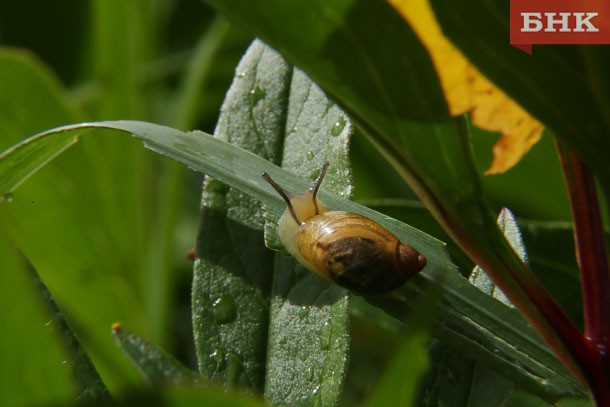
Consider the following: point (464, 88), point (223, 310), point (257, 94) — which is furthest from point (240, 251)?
point (464, 88)

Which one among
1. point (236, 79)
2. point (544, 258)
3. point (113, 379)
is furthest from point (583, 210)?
point (113, 379)

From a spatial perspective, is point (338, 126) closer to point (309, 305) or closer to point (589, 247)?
point (309, 305)

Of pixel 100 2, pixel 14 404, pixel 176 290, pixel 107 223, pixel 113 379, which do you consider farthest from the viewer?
pixel 176 290

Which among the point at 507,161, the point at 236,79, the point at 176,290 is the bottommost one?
the point at 176,290

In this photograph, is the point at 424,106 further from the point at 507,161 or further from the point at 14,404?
the point at 14,404

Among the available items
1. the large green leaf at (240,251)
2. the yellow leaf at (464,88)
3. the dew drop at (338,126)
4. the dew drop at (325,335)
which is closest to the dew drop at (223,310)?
the large green leaf at (240,251)
